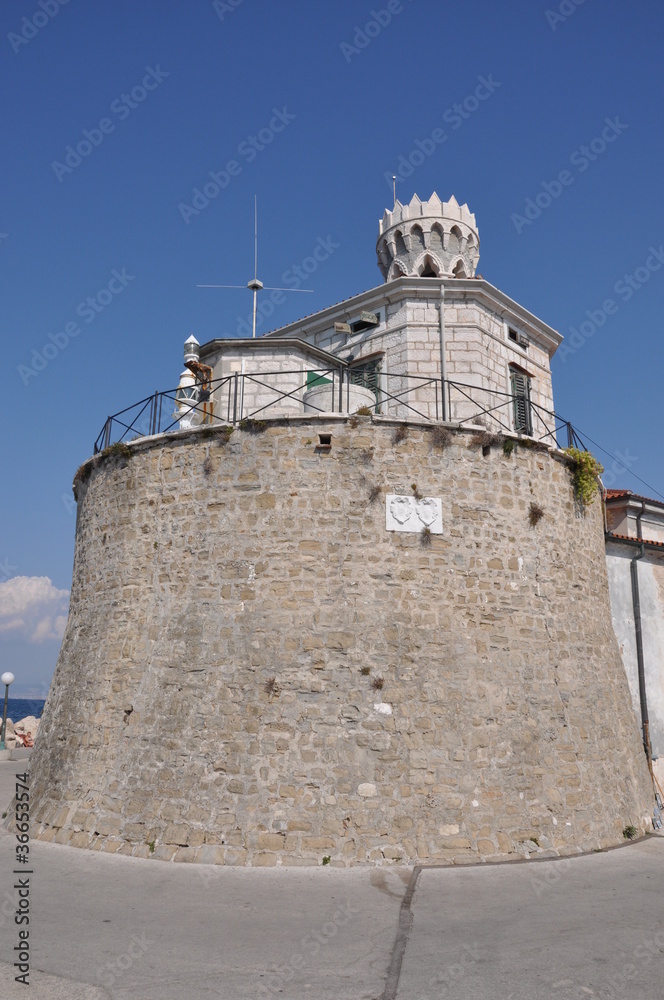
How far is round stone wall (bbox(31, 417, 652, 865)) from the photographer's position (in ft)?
35.3

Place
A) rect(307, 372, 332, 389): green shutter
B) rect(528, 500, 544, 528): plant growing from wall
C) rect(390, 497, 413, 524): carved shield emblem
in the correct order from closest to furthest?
rect(390, 497, 413, 524): carved shield emblem
rect(528, 500, 544, 528): plant growing from wall
rect(307, 372, 332, 389): green shutter

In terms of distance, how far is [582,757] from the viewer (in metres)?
12.3

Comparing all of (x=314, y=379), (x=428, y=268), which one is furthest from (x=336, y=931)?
(x=428, y=268)

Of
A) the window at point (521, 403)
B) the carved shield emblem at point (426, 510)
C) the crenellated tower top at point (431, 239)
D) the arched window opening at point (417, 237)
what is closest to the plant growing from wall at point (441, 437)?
the carved shield emblem at point (426, 510)

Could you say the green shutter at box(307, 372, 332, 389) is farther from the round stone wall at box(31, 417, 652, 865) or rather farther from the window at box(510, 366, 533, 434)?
the window at box(510, 366, 533, 434)

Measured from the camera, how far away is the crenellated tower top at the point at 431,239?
18.5m

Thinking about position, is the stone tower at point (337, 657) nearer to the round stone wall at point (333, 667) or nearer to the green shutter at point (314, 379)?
the round stone wall at point (333, 667)

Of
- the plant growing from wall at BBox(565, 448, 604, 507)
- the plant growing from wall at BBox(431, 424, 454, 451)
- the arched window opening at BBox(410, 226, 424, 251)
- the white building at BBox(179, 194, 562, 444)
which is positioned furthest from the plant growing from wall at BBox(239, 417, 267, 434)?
the arched window opening at BBox(410, 226, 424, 251)

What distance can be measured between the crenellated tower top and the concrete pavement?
44.7 feet

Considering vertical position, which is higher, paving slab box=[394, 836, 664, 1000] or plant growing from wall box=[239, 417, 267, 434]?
plant growing from wall box=[239, 417, 267, 434]

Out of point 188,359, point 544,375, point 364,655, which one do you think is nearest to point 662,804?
point 364,655

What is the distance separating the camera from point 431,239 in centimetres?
1858

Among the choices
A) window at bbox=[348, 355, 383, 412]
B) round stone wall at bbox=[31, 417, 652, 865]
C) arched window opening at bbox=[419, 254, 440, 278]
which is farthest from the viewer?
arched window opening at bbox=[419, 254, 440, 278]

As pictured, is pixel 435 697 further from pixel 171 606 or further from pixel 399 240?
pixel 399 240
